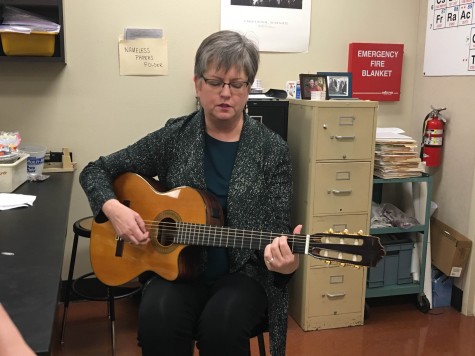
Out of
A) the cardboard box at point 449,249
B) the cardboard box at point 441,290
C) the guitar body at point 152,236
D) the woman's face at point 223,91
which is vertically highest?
the woman's face at point 223,91

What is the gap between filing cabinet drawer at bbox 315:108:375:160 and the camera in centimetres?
237

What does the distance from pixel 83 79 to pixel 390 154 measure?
5.32ft

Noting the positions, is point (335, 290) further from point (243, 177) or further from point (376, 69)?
Result: point (376, 69)

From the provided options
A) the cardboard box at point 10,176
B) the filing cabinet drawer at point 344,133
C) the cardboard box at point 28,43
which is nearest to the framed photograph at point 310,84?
the filing cabinet drawer at point 344,133

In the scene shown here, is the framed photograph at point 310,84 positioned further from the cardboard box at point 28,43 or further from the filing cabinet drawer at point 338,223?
the cardboard box at point 28,43

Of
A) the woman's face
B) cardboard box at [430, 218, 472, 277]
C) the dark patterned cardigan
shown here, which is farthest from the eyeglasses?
cardboard box at [430, 218, 472, 277]

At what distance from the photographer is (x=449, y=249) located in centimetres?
274

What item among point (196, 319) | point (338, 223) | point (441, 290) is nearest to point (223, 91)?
point (196, 319)

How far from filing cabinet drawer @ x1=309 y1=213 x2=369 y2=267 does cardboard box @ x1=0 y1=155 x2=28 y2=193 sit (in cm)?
132

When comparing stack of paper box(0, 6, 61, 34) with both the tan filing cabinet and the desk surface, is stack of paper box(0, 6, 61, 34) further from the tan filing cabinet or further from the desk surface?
the tan filing cabinet

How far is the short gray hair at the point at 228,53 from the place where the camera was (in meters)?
1.59

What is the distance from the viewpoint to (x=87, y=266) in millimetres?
2844

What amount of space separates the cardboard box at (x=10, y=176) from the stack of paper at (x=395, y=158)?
172 cm

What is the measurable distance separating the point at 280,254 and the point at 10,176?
47.2 inches
